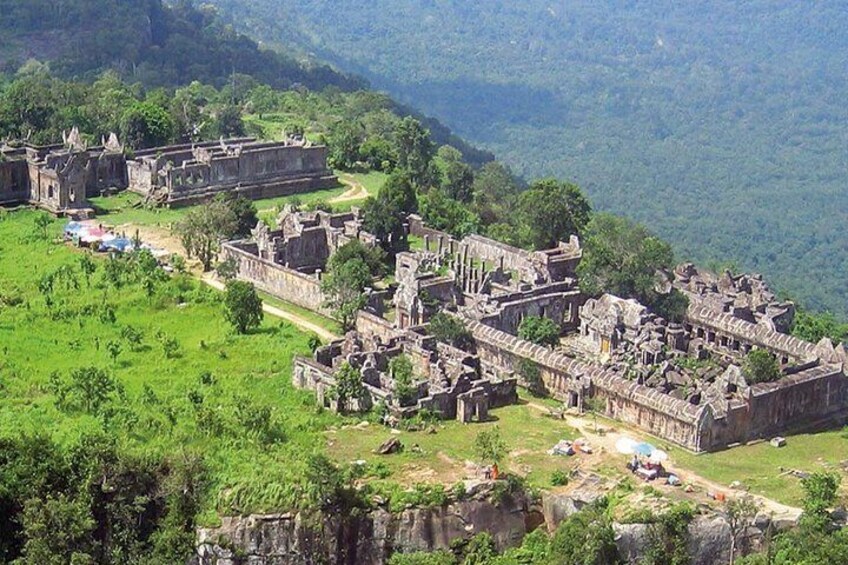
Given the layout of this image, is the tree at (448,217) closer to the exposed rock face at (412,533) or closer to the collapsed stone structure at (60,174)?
the collapsed stone structure at (60,174)

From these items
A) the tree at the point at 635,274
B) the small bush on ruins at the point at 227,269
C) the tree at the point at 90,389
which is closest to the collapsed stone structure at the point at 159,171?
the small bush on ruins at the point at 227,269

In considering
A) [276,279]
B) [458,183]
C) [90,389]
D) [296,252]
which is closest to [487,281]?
[276,279]

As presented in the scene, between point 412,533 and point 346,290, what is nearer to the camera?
point 412,533

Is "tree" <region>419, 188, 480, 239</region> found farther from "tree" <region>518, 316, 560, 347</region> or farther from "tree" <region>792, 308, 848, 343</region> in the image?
"tree" <region>792, 308, 848, 343</region>

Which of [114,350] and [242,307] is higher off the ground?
[242,307]

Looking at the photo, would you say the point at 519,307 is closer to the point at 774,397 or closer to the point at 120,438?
the point at 774,397

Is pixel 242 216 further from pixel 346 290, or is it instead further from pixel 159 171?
pixel 346 290

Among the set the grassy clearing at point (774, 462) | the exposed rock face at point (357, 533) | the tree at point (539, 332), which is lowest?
the exposed rock face at point (357, 533)
